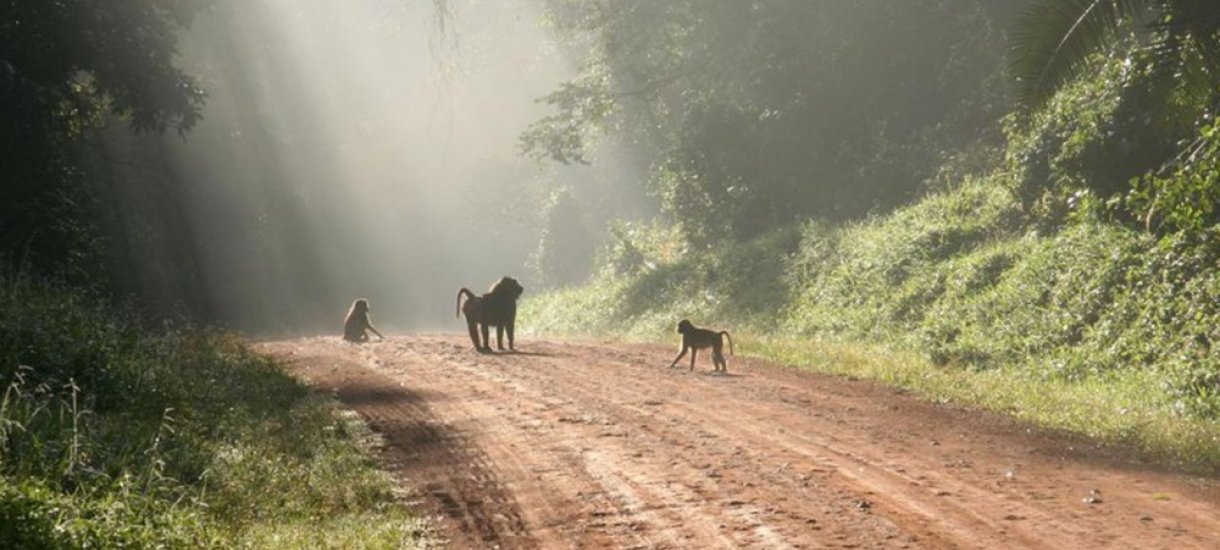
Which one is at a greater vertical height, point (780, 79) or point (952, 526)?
point (780, 79)

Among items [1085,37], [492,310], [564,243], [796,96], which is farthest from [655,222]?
[1085,37]

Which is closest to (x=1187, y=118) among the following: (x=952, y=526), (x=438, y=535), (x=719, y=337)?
(x=719, y=337)

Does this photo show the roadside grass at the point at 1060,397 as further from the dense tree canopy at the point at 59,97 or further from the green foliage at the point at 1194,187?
the dense tree canopy at the point at 59,97

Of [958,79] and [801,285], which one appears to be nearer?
[801,285]

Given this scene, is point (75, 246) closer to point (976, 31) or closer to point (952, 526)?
point (952, 526)

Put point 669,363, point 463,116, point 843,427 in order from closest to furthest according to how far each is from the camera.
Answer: point 843,427
point 669,363
point 463,116

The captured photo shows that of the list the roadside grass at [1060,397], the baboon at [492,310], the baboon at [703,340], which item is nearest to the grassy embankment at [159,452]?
the baboon at [703,340]

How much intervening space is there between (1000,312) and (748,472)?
1241cm

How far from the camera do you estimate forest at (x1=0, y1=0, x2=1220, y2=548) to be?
37.4 ft

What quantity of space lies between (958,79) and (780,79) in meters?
5.50

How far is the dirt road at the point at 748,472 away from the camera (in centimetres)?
859

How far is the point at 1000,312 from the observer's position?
21.8 metres

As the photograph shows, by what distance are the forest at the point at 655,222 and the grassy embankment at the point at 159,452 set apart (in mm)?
40

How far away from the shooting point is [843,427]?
13.1 meters
